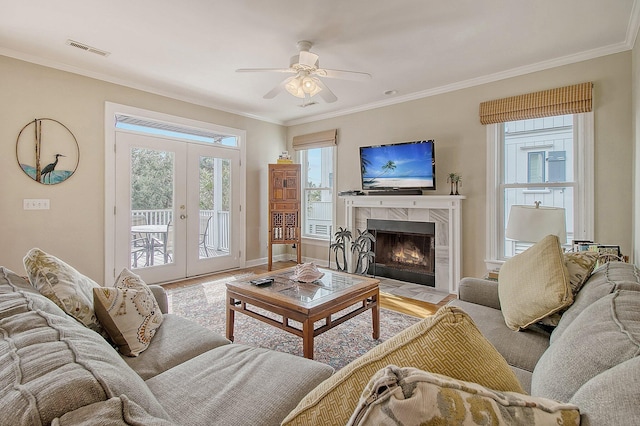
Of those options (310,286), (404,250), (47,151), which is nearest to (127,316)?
(310,286)

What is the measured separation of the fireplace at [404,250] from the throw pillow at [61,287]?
3.72 meters

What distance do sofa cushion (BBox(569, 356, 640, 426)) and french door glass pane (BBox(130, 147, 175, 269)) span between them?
4.51 metres

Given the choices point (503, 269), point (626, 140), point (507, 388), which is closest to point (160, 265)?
point (503, 269)

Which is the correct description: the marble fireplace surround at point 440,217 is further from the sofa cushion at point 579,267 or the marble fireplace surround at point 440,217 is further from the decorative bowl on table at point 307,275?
the sofa cushion at point 579,267

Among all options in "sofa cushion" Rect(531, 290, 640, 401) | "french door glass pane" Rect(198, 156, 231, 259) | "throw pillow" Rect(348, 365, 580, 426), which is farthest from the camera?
"french door glass pane" Rect(198, 156, 231, 259)

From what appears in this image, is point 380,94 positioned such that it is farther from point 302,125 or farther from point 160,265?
point 160,265

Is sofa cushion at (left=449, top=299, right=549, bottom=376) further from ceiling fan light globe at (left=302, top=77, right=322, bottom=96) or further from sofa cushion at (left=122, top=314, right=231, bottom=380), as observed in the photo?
ceiling fan light globe at (left=302, top=77, right=322, bottom=96)

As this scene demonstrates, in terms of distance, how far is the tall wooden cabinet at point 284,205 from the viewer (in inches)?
200

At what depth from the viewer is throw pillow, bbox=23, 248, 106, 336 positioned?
134 cm

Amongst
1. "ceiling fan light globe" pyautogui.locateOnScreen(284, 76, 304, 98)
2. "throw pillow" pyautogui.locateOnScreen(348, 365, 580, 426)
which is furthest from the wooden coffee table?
"ceiling fan light globe" pyautogui.locateOnScreen(284, 76, 304, 98)

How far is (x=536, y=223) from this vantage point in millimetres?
2441

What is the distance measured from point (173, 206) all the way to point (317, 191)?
2.38m

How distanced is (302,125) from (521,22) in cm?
373

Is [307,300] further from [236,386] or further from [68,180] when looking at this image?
[68,180]
